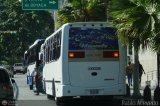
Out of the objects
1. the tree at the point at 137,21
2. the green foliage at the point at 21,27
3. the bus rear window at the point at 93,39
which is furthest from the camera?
the green foliage at the point at 21,27

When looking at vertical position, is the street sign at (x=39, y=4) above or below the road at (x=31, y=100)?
above

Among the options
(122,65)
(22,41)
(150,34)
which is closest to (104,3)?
(122,65)

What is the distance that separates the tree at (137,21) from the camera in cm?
1834

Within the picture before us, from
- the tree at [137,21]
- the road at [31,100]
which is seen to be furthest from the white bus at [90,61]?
the road at [31,100]

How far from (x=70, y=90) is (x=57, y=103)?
2894mm

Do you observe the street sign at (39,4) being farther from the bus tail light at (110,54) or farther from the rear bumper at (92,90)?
the rear bumper at (92,90)

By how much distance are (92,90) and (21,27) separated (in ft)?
237

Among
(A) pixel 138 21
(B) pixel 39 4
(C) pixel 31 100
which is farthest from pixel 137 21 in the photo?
(B) pixel 39 4

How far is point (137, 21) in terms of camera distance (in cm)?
1858

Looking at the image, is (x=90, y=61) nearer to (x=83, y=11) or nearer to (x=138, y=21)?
(x=138, y=21)

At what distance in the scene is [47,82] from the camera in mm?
25859

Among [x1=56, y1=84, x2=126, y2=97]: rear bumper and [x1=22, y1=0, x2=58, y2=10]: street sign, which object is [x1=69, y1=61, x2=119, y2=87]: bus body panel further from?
[x1=22, y1=0, x2=58, y2=10]: street sign

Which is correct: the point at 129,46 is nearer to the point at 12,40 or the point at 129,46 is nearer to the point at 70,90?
the point at 70,90

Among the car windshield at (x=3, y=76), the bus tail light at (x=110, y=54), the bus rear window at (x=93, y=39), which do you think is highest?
the bus rear window at (x=93, y=39)
